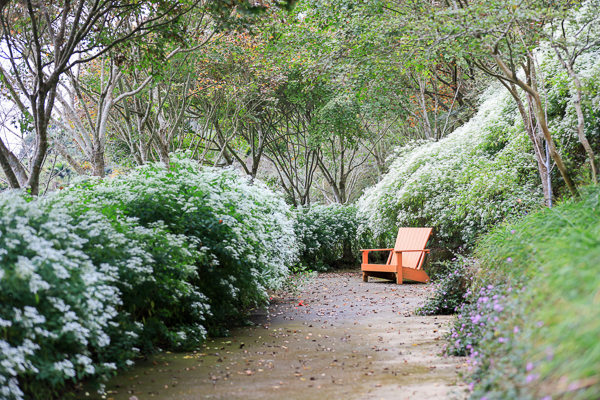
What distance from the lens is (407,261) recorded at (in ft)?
33.6

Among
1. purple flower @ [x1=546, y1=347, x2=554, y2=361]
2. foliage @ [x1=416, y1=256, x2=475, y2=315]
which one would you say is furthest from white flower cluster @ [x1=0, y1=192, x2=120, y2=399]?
foliage @ [x1=416, y1=256, x2=475, y2=315]

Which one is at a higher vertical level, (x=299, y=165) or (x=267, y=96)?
(x=267, y=96)

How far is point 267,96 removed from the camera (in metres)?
14.3

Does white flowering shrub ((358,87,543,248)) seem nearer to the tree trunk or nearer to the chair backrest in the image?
the chair backrest

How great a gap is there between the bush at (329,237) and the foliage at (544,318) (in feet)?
30.4

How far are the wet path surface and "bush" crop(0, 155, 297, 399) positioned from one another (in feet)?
0.83

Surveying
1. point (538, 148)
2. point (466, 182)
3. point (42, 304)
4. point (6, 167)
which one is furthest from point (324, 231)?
point (42, 304)

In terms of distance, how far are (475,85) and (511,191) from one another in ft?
21.5

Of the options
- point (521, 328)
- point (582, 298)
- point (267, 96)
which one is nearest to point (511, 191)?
point (521, 328)

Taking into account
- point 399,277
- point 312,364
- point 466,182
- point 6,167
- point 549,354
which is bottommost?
point 399,277

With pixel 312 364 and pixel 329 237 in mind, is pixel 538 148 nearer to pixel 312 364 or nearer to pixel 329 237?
pixel 312 364

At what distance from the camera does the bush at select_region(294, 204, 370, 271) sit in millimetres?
13305

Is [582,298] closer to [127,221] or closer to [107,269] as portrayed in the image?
[107,269]

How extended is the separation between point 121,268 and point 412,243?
7635 mm
